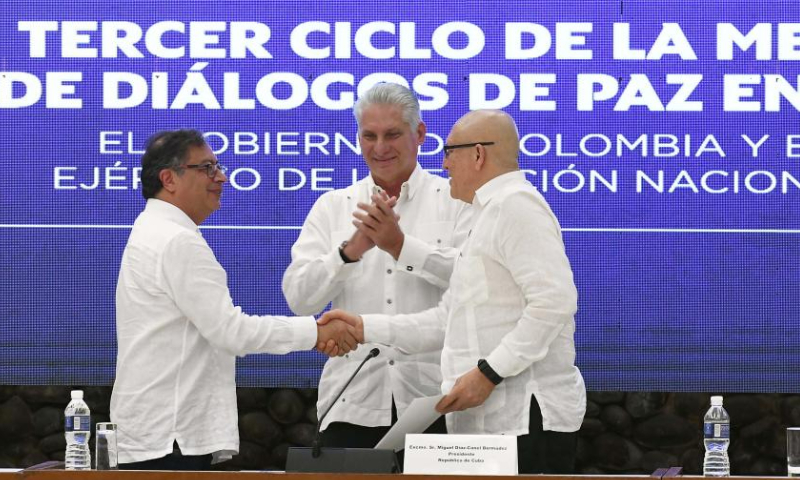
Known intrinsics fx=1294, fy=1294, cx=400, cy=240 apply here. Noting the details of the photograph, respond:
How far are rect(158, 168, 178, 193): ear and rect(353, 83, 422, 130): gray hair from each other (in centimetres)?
66

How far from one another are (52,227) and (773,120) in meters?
3.14

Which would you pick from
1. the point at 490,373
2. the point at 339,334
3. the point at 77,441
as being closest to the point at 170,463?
the point at 77,441

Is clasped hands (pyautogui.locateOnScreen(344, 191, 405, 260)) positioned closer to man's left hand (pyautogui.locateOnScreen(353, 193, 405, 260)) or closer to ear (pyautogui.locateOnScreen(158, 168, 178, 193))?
man's left hand (pyautogui.locateOnScreen(353, 193, 405, 260))

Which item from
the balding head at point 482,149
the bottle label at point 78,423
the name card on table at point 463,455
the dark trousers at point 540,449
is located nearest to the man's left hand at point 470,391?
the dark trousers at point 540,449

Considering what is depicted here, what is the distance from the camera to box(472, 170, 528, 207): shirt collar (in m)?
3.63

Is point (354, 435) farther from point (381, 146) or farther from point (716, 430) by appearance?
point (716, 430)

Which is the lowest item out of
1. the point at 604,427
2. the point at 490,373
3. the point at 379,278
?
the point at 604,427

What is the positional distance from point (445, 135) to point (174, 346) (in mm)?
2107

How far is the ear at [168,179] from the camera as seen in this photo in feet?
13.0

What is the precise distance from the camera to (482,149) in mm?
3670

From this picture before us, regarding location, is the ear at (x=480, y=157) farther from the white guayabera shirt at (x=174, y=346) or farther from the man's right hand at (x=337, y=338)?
the white guayabera shirt at (x=174, y=346)

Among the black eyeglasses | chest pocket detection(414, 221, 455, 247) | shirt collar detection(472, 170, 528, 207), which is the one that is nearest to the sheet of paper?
shirt collar detection(472, 170, 528, 207)

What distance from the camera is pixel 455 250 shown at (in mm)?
4051

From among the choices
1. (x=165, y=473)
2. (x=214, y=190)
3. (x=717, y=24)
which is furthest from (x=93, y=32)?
(x=165, y=473)
